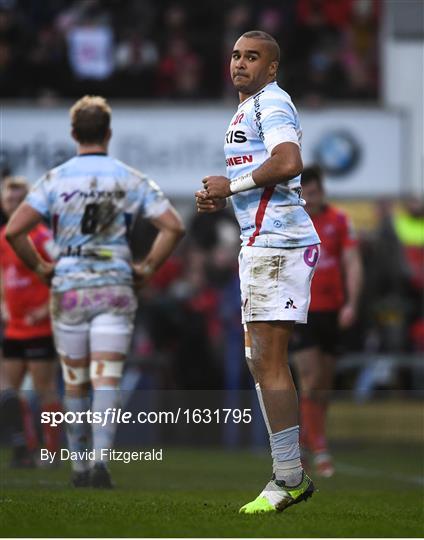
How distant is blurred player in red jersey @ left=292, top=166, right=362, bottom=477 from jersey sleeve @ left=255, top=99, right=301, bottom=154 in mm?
4984

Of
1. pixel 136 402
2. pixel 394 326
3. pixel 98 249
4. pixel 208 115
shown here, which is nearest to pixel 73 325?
pixel 98 249

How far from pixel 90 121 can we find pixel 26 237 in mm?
838

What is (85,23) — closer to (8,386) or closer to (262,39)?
(8,386)

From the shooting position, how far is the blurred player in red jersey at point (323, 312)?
12.4 meters

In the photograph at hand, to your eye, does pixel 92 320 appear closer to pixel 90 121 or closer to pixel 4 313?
pixel 90 121

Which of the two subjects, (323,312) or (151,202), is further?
(323,312)

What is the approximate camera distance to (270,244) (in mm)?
7336

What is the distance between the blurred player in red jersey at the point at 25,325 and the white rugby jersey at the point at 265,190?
5.13 m

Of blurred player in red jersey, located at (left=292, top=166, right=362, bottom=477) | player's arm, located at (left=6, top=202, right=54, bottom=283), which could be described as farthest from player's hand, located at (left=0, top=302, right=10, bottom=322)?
player's arm, located at (left=6, top=202, right=54, bottom=283)

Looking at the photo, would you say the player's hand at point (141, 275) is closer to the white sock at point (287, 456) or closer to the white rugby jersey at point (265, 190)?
the white rugby jersey at point (265, 190)

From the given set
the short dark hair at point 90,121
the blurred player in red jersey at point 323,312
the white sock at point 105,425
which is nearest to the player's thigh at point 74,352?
the white sock at point 105,425

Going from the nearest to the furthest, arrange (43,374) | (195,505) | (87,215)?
(195,505), (87,215), (43,374)

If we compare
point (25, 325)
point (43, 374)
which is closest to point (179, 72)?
point (25, 325)

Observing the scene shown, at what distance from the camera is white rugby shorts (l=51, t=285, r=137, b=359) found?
9.50 meters
